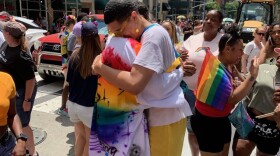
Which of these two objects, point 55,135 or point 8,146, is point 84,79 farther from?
point 55,135

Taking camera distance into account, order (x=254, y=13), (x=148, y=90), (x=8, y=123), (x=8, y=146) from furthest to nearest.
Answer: (x=254, y=13) < (x=8, y=123) < (x=8, y=146) < (x=148, y=90)

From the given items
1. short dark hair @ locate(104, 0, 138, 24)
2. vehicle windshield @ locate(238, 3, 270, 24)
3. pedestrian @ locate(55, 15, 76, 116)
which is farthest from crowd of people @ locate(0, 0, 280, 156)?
vehicle windshield @ locate(238, 3, 270, 24)

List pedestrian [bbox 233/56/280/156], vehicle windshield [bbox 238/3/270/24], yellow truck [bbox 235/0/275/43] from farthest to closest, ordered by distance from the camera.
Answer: vehicle windshield [bbox 238/3/270/24] < yellow truck [bbox 235/0/275/43] < pedestrian [bbox 233/56/280/156]

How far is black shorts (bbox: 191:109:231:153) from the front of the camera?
2.74m

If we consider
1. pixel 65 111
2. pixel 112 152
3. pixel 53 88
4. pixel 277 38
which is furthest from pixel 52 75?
pixel 112 152

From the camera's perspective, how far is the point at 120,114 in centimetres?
179

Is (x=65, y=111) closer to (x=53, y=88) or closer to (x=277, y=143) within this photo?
(x=53, y=88)

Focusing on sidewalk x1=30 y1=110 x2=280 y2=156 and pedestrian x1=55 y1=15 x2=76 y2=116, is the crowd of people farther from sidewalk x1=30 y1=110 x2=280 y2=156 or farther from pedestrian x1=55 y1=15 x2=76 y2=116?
pedestrian x1=55 y1=15 x2=76 y2=116

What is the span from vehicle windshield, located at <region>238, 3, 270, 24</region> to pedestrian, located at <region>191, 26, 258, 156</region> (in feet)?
39.9

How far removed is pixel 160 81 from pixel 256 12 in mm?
13911

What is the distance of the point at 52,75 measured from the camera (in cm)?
773

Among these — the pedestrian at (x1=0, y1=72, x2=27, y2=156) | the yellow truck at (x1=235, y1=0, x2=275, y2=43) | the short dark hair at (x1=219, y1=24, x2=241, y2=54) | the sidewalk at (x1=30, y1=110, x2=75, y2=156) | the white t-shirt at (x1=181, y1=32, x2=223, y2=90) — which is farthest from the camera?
the yellow truck at (x1=235, y1=0, x2=275, y2=43)

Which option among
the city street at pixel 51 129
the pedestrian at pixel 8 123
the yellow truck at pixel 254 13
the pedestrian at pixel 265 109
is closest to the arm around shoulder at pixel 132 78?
the pedestrian at pixel 8 123

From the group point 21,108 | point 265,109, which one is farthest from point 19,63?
point 265,109
